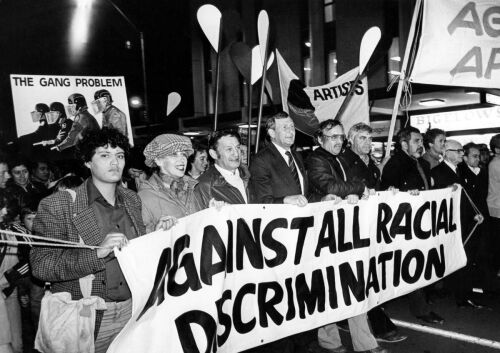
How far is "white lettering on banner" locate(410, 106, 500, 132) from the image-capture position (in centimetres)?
1197

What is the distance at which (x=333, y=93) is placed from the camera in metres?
7.70

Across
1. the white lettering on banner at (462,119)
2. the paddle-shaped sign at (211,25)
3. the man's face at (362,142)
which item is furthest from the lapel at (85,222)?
the white lettering on banner at (462,119)

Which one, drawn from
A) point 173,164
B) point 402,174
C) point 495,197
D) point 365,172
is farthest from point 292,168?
point 495,197

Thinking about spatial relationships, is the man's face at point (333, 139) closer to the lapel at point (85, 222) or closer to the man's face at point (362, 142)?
the man's face at point (362, 142)

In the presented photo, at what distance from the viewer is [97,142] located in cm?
281

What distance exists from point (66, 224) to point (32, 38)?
28.0 ft

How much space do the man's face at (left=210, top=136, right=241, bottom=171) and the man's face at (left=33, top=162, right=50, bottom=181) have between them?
13.4 feet

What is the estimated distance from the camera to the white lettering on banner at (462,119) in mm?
11966

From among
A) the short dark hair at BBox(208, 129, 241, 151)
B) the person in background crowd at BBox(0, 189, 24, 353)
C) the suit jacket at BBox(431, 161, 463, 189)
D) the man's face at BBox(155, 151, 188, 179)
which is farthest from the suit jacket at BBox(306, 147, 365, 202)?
the person in background crowd at BBox(0, 189, 24, 353)

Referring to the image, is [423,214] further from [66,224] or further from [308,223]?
[66,224]

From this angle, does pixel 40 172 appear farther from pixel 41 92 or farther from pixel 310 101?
pixel 310 101

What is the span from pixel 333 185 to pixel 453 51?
2.02 metres

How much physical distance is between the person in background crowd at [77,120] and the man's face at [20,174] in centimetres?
110

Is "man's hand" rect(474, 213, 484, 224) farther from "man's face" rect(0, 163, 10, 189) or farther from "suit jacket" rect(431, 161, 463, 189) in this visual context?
"man's face" rect(0, 163, 10, 189)
